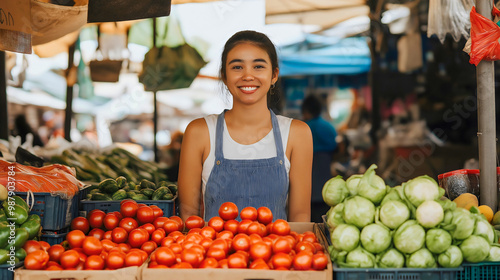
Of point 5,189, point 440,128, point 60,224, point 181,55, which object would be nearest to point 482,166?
point 60,224

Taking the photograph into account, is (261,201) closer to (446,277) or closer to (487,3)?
(446,277)

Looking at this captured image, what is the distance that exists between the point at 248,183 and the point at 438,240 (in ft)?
5.04

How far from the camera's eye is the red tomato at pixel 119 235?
239 cm

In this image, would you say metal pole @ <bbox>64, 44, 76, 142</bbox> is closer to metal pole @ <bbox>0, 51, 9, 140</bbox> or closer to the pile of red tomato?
metal pole @ <bbox>0, 51, 9, 140</bbox>

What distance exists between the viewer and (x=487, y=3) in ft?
8.89

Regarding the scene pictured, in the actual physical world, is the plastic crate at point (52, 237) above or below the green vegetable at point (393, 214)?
below

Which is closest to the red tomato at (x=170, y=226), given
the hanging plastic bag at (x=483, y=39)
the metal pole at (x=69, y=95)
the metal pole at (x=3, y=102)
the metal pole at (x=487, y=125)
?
the metal pole at (x=487, y=125)

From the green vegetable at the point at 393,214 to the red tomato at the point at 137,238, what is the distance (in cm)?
117

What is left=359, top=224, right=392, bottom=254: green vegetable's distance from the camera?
6.40 ft

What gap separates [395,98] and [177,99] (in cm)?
504

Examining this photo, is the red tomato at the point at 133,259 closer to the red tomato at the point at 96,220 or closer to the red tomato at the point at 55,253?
the red tomato at the point at 55,253

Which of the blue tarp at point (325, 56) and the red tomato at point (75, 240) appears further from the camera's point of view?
the blue tarp at point (325, 56)

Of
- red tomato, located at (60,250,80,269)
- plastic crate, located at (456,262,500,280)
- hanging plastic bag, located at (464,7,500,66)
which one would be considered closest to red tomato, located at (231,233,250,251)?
red tomato, located at (60,250,80,269)

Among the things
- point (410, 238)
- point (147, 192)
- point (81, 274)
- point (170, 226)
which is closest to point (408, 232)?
point (410, 238)
